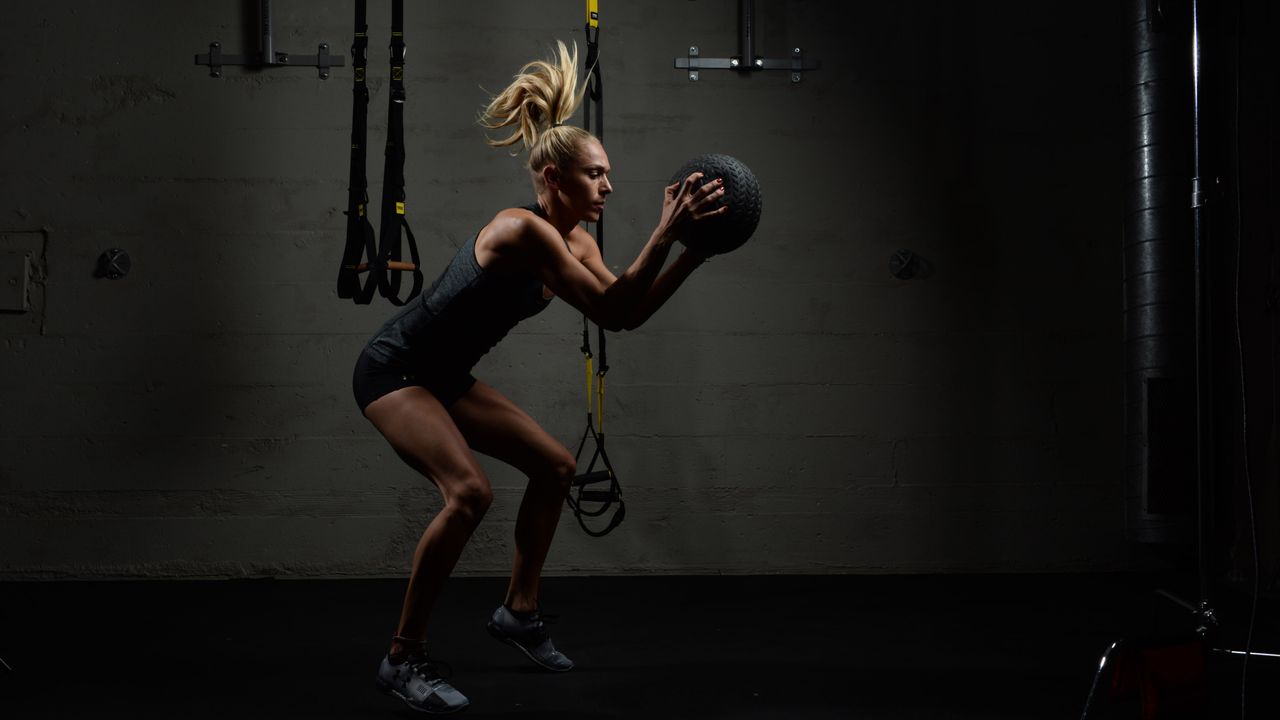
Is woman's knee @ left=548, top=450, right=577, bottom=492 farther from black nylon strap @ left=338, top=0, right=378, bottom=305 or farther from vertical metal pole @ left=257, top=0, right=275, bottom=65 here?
vertical metal pole @ left=257, top=0, right=275, bottom=65

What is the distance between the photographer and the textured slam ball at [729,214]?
2.19 meters

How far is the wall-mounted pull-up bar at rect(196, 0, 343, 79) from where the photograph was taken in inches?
178

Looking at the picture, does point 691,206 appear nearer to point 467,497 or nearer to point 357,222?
point 467,497

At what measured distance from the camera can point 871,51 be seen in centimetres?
467

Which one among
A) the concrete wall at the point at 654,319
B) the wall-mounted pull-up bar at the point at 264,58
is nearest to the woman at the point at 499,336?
the concrete wall at the point at 654,319

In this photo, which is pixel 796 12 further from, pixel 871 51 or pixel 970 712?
pixel 970 712

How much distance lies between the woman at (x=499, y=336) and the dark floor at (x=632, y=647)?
0.26m

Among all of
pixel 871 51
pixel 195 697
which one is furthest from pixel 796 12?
pixel 195 697

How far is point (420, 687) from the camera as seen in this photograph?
2367mm

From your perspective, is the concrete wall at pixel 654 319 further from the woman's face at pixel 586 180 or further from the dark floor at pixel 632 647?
the woman's face at pixel 586 180

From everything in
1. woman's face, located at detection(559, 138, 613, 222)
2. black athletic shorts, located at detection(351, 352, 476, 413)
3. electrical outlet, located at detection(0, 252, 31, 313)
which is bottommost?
black athletic shorts, located at detection(351, 352, 476, 413)

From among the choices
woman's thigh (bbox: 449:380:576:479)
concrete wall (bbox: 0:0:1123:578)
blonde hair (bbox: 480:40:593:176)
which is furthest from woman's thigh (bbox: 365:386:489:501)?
concrete wall (bbox: 0:0:1123:578)

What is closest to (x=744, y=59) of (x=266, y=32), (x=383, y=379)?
(x=266, y=32)

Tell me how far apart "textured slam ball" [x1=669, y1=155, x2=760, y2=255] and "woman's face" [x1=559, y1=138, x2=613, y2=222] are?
16.4 inches
